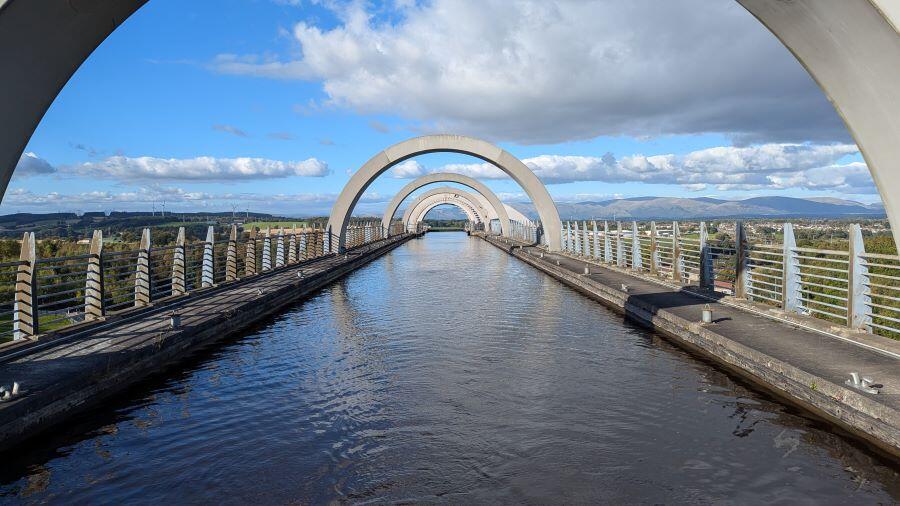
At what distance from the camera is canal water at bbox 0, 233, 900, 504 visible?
412cm

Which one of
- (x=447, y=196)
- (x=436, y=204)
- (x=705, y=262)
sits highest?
(x=447, y=196)

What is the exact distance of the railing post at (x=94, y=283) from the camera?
29.0 feet

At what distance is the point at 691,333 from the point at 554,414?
3.79 meters

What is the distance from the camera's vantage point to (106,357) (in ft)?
21.4

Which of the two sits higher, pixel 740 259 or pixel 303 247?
pixel 740 259

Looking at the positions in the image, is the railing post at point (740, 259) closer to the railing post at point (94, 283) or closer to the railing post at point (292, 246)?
the railing post at point (94, 283)

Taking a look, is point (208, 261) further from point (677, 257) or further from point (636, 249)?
point (636, 249)

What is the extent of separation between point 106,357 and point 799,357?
23.9ft

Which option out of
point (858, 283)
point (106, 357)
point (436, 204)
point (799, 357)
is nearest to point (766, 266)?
point (858, 283)

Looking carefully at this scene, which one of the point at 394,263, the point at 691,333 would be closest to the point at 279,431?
the point at 691,333

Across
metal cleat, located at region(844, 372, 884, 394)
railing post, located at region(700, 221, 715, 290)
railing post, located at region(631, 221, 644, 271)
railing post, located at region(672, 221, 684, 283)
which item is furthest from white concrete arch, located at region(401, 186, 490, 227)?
metal cleat, located at region(844, 372, 884, 394)

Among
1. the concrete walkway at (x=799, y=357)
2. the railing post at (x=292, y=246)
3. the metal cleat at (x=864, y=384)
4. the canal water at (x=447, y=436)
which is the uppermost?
the railing post at (x=292, y=246)

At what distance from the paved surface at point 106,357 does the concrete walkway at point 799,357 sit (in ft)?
22.2

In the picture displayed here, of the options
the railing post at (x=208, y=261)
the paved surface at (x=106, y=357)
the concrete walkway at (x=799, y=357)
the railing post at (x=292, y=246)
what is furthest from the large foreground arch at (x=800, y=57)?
the railing post at (x=292, y=246)
